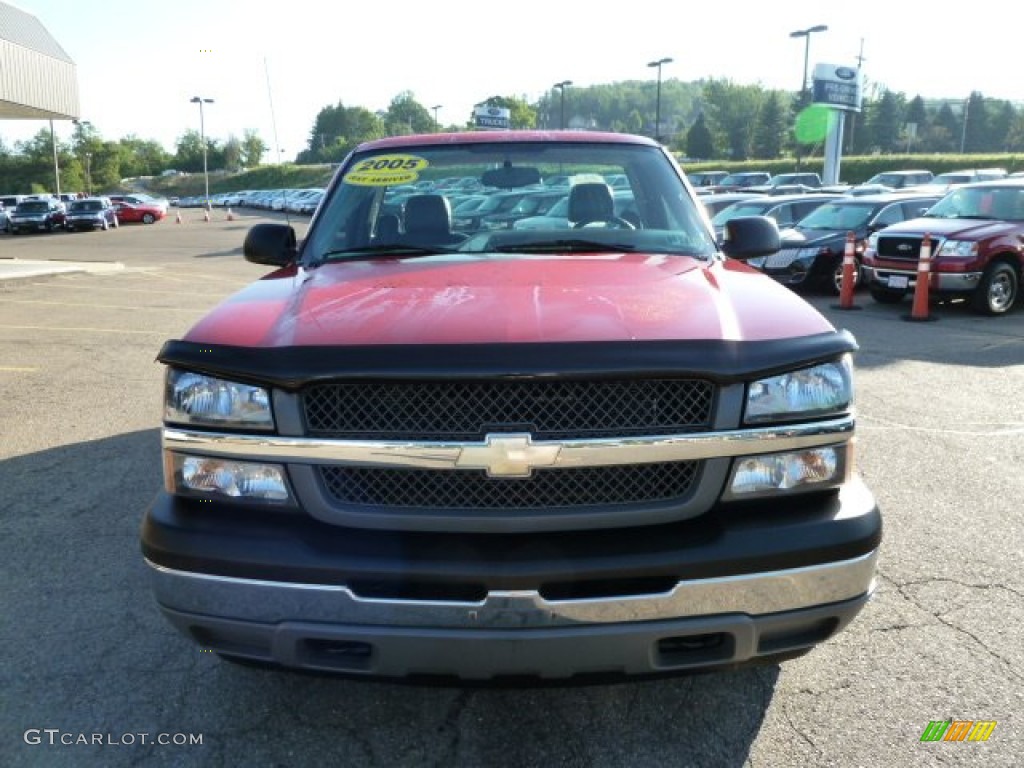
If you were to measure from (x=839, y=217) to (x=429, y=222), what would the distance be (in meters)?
12.9

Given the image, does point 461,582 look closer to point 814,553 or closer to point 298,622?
point 298,622

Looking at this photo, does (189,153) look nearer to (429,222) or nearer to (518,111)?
(518,111)

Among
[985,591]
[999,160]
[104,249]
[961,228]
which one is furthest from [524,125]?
[985,591]

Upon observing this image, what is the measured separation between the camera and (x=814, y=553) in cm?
221

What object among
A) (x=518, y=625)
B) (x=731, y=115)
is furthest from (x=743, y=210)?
(x=731, y=115)

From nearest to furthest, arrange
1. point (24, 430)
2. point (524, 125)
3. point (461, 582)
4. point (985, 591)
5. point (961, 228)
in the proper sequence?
point (461, 582), point (985, 591), point (24, 430), point (961, 228), point (524, 125)

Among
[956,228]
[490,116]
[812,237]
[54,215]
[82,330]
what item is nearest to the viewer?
[82,330]

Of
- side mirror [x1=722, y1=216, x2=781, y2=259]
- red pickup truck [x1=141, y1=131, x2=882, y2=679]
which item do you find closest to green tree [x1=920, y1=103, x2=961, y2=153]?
side mirror [x1=722, y1=216, x2=781, y2=259]

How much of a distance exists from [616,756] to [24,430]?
17.5ft

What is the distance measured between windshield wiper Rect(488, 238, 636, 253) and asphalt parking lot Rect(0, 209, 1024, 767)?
161cm

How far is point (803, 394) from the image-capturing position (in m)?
2.35

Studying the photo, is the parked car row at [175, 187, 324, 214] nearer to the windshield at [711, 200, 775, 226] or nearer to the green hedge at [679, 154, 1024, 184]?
the windshield at [711, 200, 775, 226]

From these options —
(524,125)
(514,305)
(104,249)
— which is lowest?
(104,249)

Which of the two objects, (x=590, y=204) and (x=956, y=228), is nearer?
(x=590, y=204)
